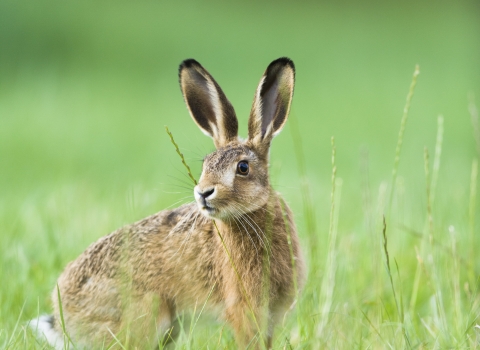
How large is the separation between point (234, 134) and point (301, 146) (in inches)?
288

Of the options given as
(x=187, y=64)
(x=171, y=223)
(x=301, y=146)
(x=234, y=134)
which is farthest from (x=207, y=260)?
(x=301, y=146)

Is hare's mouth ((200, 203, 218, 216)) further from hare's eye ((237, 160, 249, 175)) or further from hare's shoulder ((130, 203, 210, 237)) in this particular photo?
hare's shoulder ((130, 203, 210, 237))

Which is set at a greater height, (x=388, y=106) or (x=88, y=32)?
(x=88, y=32)

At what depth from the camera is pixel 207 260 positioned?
4348mm

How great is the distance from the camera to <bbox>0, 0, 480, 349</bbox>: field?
4250 millimetres

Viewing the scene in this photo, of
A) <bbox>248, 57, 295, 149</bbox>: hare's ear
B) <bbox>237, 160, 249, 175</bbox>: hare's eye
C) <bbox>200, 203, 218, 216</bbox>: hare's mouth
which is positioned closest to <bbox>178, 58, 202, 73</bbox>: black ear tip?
<bbox>248, 57, 295, 149</bbox>: hare's ear

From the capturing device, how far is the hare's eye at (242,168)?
163 inches

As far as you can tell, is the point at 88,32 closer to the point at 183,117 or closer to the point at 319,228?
the point at 183,117

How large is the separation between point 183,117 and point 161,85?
3.83 meters

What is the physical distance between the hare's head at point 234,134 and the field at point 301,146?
30cm

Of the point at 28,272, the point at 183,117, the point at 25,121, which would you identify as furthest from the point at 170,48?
the point at 28,272

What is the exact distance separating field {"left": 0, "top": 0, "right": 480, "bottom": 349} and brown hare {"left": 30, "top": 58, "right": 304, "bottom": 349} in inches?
6.5

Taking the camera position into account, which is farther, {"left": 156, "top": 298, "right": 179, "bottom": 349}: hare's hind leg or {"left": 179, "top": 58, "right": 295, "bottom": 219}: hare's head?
{"left": 156, "top": 298, "right": 179, "bottom": 349}: hare's hind leg

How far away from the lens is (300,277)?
4.31 meters
